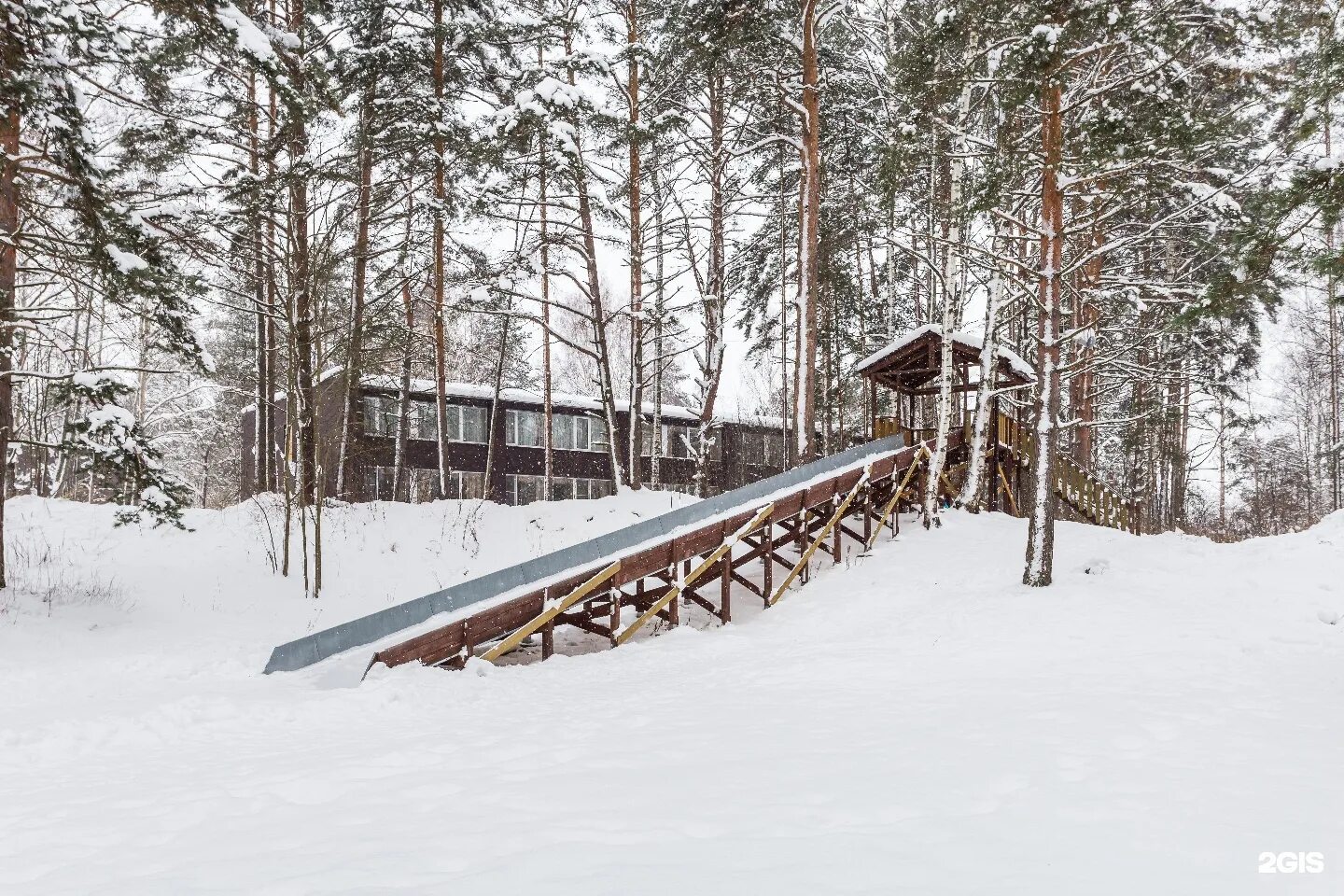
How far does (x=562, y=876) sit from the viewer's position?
2779 mm

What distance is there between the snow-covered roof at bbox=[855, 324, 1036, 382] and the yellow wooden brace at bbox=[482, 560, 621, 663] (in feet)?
29.6

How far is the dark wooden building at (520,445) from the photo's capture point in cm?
2378

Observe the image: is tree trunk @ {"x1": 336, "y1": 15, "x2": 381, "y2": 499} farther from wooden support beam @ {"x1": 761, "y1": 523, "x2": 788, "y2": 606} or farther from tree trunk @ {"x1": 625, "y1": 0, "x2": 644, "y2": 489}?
wooden support beam @ {"x1": 761, "y1": 523, "x2": 788, "y2": 606}

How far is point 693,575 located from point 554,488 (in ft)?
60.8

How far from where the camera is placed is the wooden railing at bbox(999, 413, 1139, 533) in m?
16.7

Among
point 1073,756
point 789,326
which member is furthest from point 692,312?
point 1073,756

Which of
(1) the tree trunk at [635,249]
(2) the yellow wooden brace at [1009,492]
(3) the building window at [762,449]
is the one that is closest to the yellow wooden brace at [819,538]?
(1) the tree trunk at [635,249]

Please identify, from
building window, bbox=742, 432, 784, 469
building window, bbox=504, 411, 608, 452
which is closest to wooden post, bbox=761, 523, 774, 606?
building window, bbox=504, 411, 608, 452

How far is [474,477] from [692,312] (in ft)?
42.1

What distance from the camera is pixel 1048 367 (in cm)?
998

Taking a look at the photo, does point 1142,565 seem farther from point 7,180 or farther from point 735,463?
point 735,463

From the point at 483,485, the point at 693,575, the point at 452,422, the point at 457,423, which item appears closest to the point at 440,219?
the point at 693,575

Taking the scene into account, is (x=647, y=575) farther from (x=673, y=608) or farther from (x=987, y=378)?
(x=987, y=378)

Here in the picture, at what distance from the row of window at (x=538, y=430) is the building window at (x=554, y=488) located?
1.26 meters
